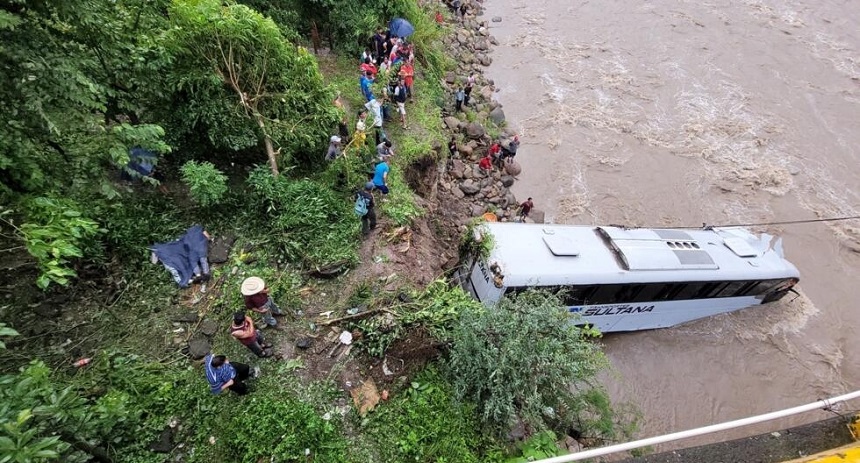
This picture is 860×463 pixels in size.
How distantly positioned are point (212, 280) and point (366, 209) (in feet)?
11.0

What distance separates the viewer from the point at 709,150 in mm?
17516

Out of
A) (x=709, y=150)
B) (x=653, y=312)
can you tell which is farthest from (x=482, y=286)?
(x=709, y=150)

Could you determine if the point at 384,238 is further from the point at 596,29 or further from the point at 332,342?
the point at 596,29

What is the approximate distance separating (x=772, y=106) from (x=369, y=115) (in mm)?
19122

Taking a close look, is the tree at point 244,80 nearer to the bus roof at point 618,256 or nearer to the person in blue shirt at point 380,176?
the person in blue shirt at point 380,176

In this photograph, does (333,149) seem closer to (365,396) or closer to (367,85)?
(367,85)

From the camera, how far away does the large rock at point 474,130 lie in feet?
53.7

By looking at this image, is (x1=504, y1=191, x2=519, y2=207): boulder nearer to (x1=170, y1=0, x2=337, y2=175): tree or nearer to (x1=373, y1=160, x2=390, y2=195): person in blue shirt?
(x1=373, y1=160, x2=390, y2=195): person in blue shirt

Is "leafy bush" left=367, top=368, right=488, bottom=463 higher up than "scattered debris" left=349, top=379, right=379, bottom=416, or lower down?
lower down

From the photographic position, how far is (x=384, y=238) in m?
9.88

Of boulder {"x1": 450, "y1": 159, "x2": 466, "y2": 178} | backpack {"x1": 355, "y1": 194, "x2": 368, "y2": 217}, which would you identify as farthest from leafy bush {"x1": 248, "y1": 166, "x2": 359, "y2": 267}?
boulder {"x1": 450, "y1": 159, "x2": 466, "y2": 178}

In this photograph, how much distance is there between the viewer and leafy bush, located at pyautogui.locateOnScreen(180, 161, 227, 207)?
846cm

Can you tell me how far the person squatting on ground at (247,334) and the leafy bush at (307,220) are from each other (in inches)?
82.5

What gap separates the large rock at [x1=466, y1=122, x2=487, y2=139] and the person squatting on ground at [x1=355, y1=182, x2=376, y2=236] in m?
7.63
